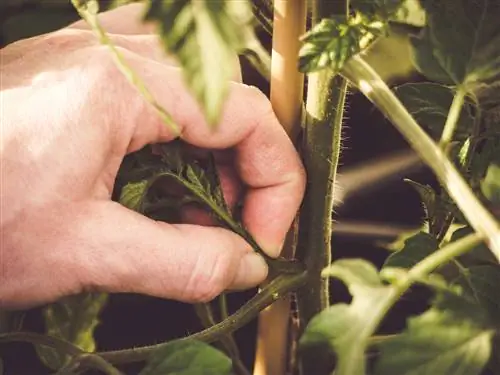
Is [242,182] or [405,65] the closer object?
[242,182]

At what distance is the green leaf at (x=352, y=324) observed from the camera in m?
0.39

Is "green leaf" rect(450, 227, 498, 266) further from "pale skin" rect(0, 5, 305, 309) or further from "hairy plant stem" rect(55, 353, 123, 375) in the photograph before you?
"hairy plant stem" rect(55, 353, 123, 375)

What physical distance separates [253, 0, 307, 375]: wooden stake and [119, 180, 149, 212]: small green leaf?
0.35ft

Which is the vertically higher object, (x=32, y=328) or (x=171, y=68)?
(x=171, y=68)

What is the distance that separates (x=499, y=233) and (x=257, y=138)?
0.18m

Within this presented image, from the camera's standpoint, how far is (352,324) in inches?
15.8

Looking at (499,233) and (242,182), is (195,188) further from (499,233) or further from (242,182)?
(499,233)

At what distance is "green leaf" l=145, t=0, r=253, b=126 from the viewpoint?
0.90 feet

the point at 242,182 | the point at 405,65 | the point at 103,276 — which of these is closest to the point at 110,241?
the point at 103,276

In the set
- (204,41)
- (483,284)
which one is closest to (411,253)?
(483,284)

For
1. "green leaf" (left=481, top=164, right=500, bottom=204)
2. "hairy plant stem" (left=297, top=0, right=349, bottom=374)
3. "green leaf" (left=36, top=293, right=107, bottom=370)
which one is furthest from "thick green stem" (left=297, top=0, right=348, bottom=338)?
"green leaf" (left=36, top=293, right=107, bottom=370)

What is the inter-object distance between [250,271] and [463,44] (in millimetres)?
208

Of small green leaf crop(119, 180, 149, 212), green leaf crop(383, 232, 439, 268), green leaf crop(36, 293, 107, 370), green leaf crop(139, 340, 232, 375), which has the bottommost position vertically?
green leaf crop(36, 293, 107, 370)

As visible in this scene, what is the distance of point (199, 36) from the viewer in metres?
0.28
